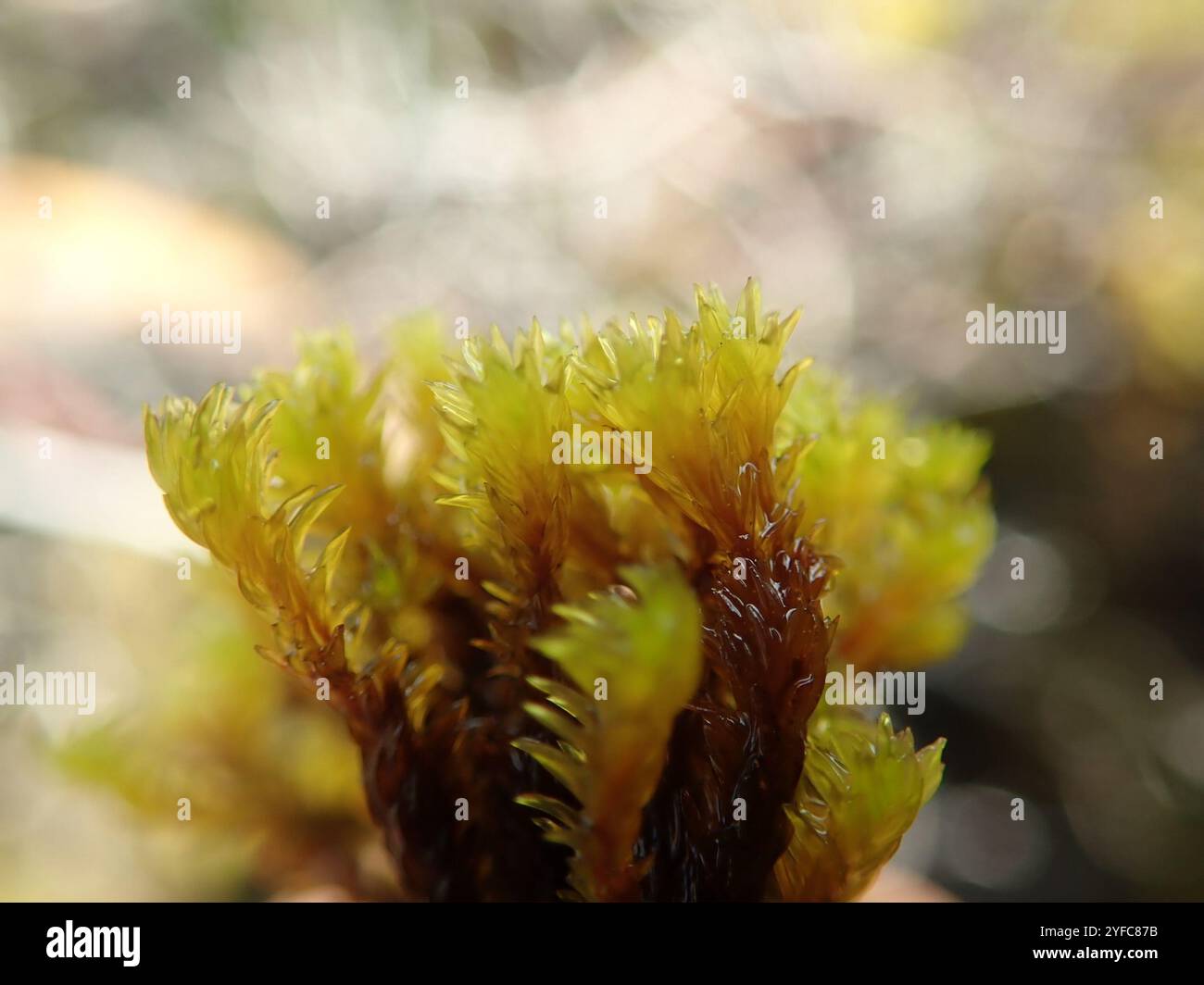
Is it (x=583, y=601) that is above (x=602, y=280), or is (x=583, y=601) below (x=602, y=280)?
below

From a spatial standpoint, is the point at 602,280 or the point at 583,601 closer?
the point at 583,601

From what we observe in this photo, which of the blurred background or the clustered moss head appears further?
the blurred background

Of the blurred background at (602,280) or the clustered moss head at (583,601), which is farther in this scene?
the blurred background at (602,280)
